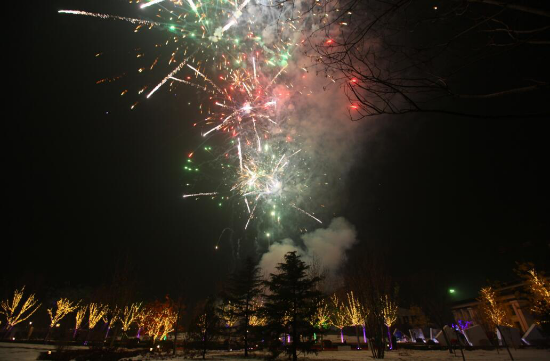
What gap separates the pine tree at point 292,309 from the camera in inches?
574

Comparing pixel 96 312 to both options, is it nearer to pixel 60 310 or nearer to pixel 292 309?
Result: pixel 60 310

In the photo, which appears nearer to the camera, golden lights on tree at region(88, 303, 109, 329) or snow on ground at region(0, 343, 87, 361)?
snow on ground at region(0, 343, 87, 361)

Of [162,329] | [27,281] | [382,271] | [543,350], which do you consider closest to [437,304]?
[382,271]

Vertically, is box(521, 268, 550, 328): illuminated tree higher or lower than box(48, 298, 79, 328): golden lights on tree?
lower

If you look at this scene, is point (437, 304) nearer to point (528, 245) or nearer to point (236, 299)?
point (236, 299)

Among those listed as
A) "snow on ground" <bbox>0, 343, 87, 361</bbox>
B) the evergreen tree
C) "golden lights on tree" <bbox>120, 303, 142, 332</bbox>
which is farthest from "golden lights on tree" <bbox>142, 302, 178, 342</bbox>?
"snow on ground" <bbox>0, 343, 87, 361</bbox>

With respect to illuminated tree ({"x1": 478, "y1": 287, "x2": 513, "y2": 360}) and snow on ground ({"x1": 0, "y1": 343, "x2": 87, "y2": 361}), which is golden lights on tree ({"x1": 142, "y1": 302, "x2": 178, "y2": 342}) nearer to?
snow on ground ({"x1": 0, "y1": 343, "x2": 87, "y2": 361})

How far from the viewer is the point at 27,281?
42312mm

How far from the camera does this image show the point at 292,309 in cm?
1534

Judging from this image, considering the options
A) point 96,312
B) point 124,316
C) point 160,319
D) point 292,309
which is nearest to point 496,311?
point 292,309

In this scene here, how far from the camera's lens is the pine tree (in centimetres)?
1457

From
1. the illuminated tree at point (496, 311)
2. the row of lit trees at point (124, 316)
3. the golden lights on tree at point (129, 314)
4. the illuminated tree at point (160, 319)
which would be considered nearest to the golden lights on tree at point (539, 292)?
the illuminated tree at point (496, 311)

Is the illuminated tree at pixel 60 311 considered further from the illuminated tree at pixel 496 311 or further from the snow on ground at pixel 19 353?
the illuminated tree at pixel 496 311

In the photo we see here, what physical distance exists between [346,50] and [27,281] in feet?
205
